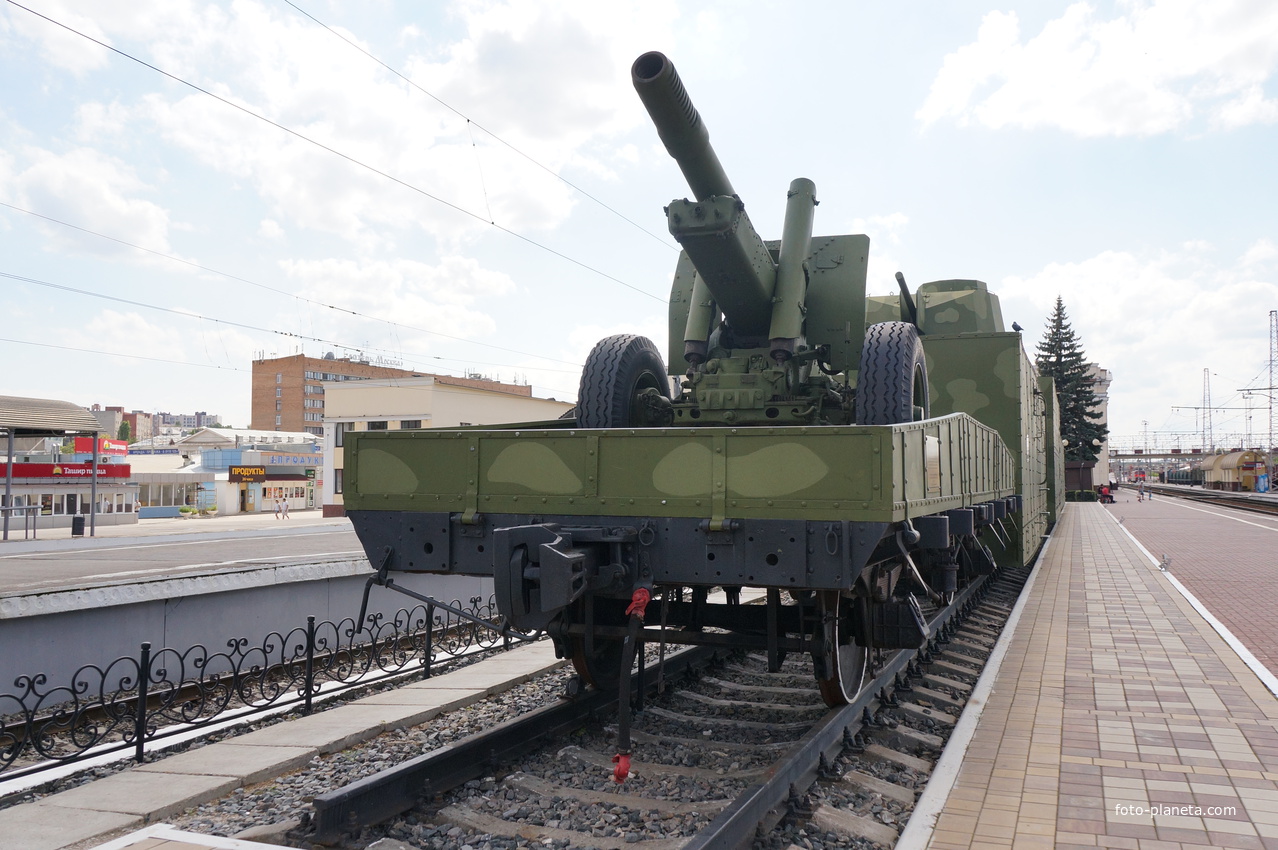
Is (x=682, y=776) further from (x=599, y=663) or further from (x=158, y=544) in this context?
(x=158, y=544)

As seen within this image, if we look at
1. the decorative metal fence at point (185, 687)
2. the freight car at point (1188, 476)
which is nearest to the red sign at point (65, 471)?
the decorative metal fence at point (185, 687)

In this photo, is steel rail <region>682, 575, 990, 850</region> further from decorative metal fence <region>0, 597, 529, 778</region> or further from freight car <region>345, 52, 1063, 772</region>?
decorative metal fence <region>0, 597, 529, 778</region>

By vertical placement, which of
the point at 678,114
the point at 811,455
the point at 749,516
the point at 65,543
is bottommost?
the point at 65,543

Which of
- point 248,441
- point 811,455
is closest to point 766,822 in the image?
point 811,455

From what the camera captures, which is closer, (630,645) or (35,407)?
(630,645)

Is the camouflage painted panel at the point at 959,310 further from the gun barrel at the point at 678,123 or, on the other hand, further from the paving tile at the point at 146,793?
the paving tile at the point at 146,793

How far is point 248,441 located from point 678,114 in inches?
3050

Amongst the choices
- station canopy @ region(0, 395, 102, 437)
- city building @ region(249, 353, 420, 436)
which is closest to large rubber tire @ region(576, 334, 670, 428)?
station canopy @ region(0, 395, 102, 437)

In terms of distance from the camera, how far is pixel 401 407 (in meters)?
39.0

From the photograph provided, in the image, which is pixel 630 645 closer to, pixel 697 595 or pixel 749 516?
pixel 749 516

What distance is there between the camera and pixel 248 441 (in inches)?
2997

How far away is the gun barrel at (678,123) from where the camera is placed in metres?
5.16

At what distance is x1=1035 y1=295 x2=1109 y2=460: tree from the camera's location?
50875 mm

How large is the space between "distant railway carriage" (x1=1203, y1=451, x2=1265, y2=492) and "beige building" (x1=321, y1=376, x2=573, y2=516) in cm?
5210
